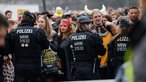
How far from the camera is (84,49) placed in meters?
7.73

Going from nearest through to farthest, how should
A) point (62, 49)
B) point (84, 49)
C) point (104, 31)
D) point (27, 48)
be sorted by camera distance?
point (84, 49) → point (27, 48) → point (62, 49) → point (104, 31)

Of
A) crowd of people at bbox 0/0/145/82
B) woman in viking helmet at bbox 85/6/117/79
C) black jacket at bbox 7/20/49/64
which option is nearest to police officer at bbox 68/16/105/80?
crowd of people at bbox 0/0/145/82

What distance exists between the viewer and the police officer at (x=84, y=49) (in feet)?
25.2

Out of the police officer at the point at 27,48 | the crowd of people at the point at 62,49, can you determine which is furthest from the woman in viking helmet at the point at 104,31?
the police officer at the point at 27,48

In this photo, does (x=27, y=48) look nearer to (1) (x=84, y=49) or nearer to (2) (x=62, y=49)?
(2) (x=62, y=49)

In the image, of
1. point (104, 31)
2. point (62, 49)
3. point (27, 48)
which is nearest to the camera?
point (27, 48)

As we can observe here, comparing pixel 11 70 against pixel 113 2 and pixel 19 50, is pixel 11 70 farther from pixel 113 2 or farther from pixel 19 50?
pixel 113 2

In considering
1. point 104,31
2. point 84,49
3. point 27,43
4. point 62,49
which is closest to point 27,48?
point 27,43

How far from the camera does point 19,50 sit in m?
7.87

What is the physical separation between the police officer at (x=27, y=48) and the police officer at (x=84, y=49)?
0.54 m

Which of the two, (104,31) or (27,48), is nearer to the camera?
(27,48)

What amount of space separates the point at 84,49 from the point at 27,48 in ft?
3.27

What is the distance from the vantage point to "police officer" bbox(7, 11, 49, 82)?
778 centimetres

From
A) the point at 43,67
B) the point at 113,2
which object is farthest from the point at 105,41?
the point at 113,2
